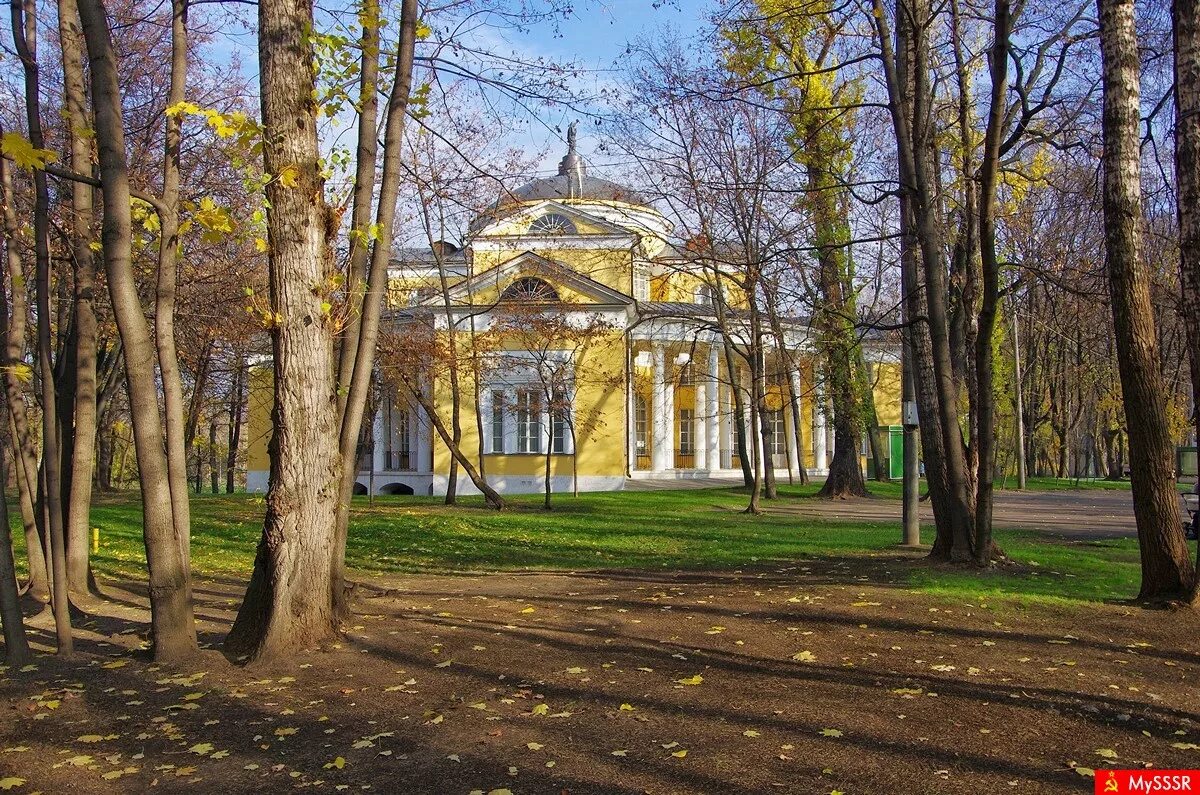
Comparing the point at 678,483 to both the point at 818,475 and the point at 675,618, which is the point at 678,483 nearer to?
the point at 818,475

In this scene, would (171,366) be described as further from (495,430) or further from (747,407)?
(495,430)

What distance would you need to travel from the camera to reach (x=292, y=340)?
291 inches

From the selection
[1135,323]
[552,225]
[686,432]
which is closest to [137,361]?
[1135,323]

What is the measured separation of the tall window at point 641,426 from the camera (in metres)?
40.6

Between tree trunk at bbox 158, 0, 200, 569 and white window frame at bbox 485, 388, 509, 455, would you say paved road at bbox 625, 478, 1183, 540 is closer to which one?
white window frame at bbox 485, 388, 509, 455

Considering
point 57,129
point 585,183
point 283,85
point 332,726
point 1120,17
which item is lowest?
point 332,726

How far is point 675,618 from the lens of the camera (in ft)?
29.1

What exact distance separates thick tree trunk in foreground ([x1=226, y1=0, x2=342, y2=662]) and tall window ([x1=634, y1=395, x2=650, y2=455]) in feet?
108

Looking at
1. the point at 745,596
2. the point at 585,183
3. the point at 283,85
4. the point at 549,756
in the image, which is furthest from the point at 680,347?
the point at 549,756

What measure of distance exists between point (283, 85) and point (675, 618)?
5245mm

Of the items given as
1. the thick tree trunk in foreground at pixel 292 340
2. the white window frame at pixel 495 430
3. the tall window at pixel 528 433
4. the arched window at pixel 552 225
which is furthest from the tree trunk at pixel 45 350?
the white window frame at pixel 495 430

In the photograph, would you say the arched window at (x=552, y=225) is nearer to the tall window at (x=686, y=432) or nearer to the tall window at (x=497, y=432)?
the tall window at (x=497, y=432)

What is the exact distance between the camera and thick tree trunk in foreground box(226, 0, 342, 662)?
7.38 meters

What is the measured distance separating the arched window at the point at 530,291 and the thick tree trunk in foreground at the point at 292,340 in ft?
62.6
